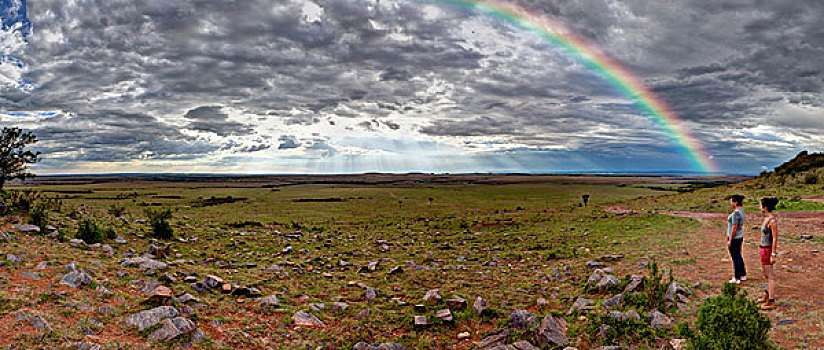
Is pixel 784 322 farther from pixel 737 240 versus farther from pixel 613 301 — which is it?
pixel 737 240

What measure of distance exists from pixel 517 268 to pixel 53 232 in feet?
56.2

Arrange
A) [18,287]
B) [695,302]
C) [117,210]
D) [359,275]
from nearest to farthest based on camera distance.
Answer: [18,287] < [695,302] < [359,275] < [117,210]

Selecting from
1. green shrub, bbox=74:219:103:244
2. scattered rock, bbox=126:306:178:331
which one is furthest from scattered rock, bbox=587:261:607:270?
green shrub, bbox=74:219:103:244

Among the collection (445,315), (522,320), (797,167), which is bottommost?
(445,315)

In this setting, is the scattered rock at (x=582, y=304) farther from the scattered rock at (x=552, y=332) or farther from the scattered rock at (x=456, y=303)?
the scattered rock at (x=456, y=303)

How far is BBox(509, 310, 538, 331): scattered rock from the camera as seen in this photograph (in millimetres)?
9719

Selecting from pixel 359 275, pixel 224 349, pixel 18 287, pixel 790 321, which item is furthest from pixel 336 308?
pixel 790 321

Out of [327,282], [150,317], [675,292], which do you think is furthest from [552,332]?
[150,317]

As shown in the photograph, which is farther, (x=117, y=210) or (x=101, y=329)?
(x=117, y=210)

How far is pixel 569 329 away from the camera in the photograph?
945cm

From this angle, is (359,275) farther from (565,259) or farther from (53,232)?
(53,232)

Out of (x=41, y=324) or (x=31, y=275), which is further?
(x=31, y=275)

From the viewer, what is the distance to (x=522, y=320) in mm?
9867

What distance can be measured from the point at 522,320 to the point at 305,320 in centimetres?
545
